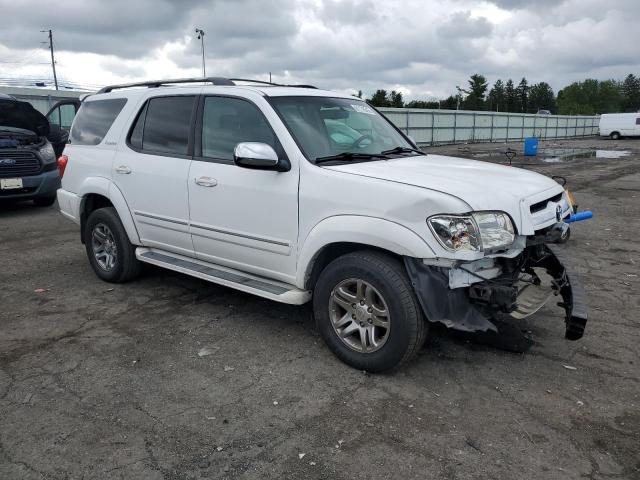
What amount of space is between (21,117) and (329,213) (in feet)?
29.3

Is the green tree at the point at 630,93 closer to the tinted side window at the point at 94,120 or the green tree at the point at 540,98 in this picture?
the green tree at the point at 540,98

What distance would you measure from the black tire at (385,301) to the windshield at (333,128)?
2.78 ft

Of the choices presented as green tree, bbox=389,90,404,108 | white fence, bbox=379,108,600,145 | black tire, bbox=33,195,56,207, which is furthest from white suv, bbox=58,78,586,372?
green tree, bbox=389,90,404,108

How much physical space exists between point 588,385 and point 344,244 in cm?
183

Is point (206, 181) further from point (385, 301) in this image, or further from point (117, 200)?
point (385, 301)

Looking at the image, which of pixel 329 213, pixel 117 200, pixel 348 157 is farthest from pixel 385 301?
pixel 117 200

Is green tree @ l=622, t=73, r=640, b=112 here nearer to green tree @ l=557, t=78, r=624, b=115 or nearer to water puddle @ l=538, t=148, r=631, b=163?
green tree @ l=557, t=78, r=624, b=115

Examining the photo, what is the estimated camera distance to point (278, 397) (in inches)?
134

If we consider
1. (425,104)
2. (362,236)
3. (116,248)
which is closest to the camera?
(362,236)

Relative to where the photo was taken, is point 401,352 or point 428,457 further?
point 401,352

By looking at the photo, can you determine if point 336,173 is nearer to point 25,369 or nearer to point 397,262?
point 397,262

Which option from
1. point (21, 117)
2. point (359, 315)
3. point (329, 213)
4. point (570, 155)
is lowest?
point (570, 155)

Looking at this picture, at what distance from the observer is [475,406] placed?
329 cm

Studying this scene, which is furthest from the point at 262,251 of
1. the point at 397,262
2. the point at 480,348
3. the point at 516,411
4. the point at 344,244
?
the point at 516,411
